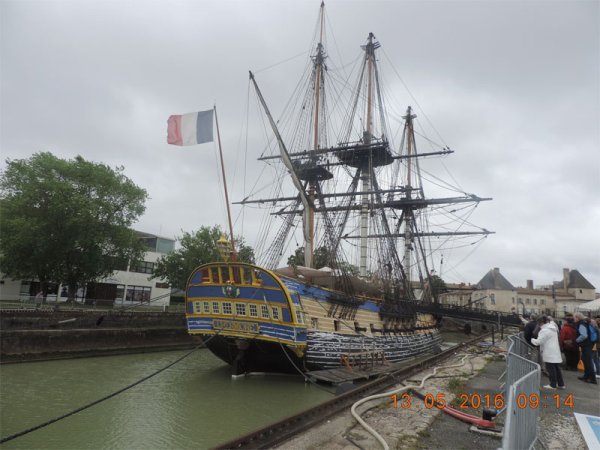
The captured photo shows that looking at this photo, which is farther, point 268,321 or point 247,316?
point 247,316

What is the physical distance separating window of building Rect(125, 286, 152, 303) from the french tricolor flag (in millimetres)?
32227

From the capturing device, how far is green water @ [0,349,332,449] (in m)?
8.22

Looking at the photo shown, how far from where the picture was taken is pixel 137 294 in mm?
41938

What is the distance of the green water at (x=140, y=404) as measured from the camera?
8.22 m

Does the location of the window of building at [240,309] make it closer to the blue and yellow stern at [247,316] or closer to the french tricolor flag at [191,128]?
the blue and yellow stern at [247,316]

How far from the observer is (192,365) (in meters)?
17.8

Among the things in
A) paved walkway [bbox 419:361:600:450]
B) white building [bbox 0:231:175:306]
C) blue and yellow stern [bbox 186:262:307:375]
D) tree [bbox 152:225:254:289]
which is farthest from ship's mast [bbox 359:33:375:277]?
paved walkway [bbox 419:361:600:450]

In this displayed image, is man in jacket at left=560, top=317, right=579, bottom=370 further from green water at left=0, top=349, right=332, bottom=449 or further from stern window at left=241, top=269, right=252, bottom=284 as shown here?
stern window at left=241, top=269, right=252, bottom=284

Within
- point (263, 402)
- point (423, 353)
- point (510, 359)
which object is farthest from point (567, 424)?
point (423, 353)

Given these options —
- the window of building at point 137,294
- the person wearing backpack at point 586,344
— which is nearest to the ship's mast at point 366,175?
the person wearing backpack at point 586,344

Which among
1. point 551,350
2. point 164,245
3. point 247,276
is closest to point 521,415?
point 551,350

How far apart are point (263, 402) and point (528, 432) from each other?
8.18 meters

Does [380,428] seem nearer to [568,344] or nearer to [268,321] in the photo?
[268,321]

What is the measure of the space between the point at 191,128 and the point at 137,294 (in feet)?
113
